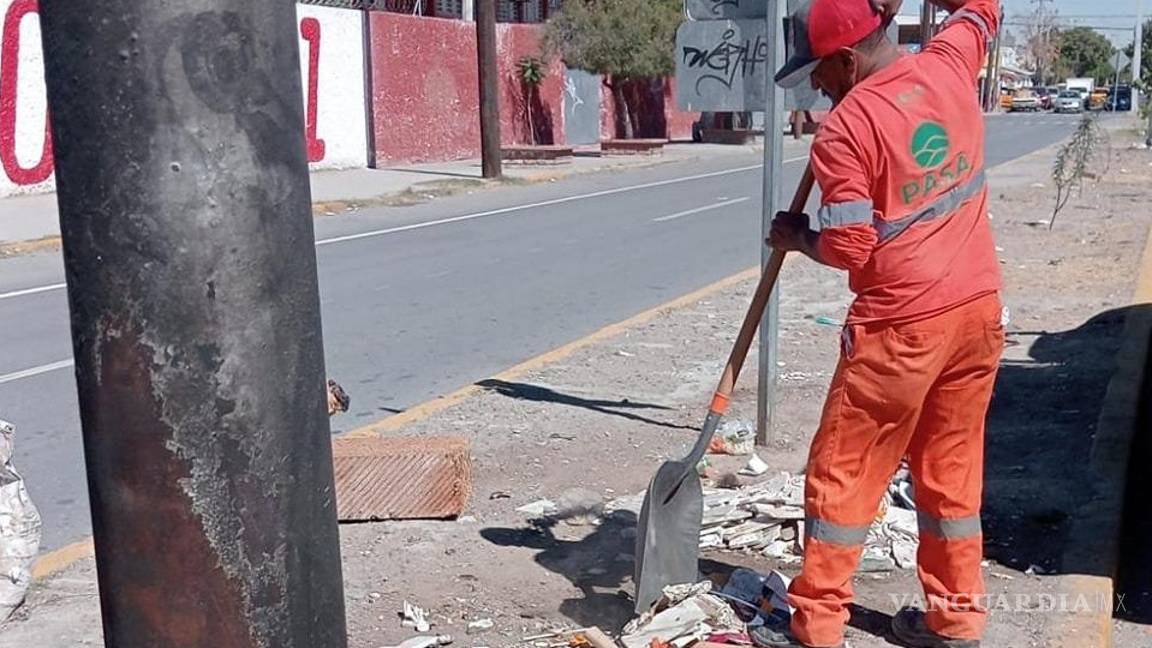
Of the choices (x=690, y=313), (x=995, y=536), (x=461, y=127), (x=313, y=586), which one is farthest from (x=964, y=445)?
(x=461, y=127)

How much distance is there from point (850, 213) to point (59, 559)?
124 inches

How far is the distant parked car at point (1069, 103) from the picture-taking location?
81375 millimetres

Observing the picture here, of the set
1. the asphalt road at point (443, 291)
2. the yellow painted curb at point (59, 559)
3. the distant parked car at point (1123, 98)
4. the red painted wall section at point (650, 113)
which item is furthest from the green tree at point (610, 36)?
the distant parked car at point (1123, 98)

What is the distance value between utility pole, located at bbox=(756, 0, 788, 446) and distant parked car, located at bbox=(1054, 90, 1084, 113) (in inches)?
3139

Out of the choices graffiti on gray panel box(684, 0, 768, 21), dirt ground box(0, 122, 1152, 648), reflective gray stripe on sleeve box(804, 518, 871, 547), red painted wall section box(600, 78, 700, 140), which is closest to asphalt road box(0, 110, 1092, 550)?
dirt ground box(0, 122, 1152, 648)

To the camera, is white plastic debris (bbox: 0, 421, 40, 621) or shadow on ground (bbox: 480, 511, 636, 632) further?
shadow on ground (bbox: 480, 511, 636, 632)

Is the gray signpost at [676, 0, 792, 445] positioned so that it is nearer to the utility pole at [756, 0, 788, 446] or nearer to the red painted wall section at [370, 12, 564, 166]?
the utility pole at [756, 0, 788, 446]

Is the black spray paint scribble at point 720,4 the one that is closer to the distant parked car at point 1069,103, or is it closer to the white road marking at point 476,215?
the white road marking at point 476,215

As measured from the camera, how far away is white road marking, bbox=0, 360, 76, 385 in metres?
7.80

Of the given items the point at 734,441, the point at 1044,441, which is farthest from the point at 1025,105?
the point at 734,441

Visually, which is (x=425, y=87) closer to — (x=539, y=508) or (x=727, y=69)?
(x=727, y=69)

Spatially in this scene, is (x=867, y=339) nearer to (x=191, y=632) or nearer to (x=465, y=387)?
(x=191, y=632)

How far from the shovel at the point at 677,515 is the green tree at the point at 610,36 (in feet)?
100

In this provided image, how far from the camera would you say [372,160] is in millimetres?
26516
